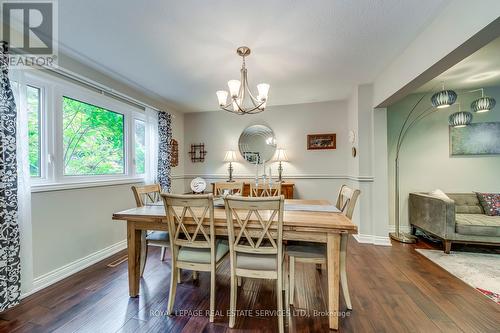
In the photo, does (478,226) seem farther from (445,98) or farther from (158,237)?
(158,237)

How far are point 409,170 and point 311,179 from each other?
5.24 ft

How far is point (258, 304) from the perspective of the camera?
5.85 feet

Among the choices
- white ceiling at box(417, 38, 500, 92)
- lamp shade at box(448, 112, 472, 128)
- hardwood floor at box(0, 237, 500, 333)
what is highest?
white ceiling at box(417, 38, 500, 92)

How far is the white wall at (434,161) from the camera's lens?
10.6 ft

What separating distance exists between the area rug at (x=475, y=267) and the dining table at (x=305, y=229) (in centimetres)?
152

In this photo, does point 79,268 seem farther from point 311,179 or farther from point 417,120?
point 417,120

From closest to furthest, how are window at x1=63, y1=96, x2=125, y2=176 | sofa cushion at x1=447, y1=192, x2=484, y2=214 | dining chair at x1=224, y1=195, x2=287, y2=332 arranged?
dining chair at x1=224, y1=195, x2=287, y2=332
window at x1=63, y1=96, x2=125, y2=176
sofa cushion at x1=447, y1=192, x2=484, y2=214

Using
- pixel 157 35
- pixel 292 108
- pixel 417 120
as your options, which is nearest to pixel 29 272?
pixel 157 35

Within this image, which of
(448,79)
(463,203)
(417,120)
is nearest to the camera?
(448,79)

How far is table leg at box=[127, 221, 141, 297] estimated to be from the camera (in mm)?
1824

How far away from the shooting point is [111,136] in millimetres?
2963

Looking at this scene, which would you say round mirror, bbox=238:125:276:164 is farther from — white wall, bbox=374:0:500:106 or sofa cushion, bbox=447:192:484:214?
sofa cushion, bbox=447:192:484:214

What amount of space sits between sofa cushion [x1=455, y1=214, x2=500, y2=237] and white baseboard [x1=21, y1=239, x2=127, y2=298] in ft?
15.0

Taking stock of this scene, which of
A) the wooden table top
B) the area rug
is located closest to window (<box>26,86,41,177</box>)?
the wooden table top
